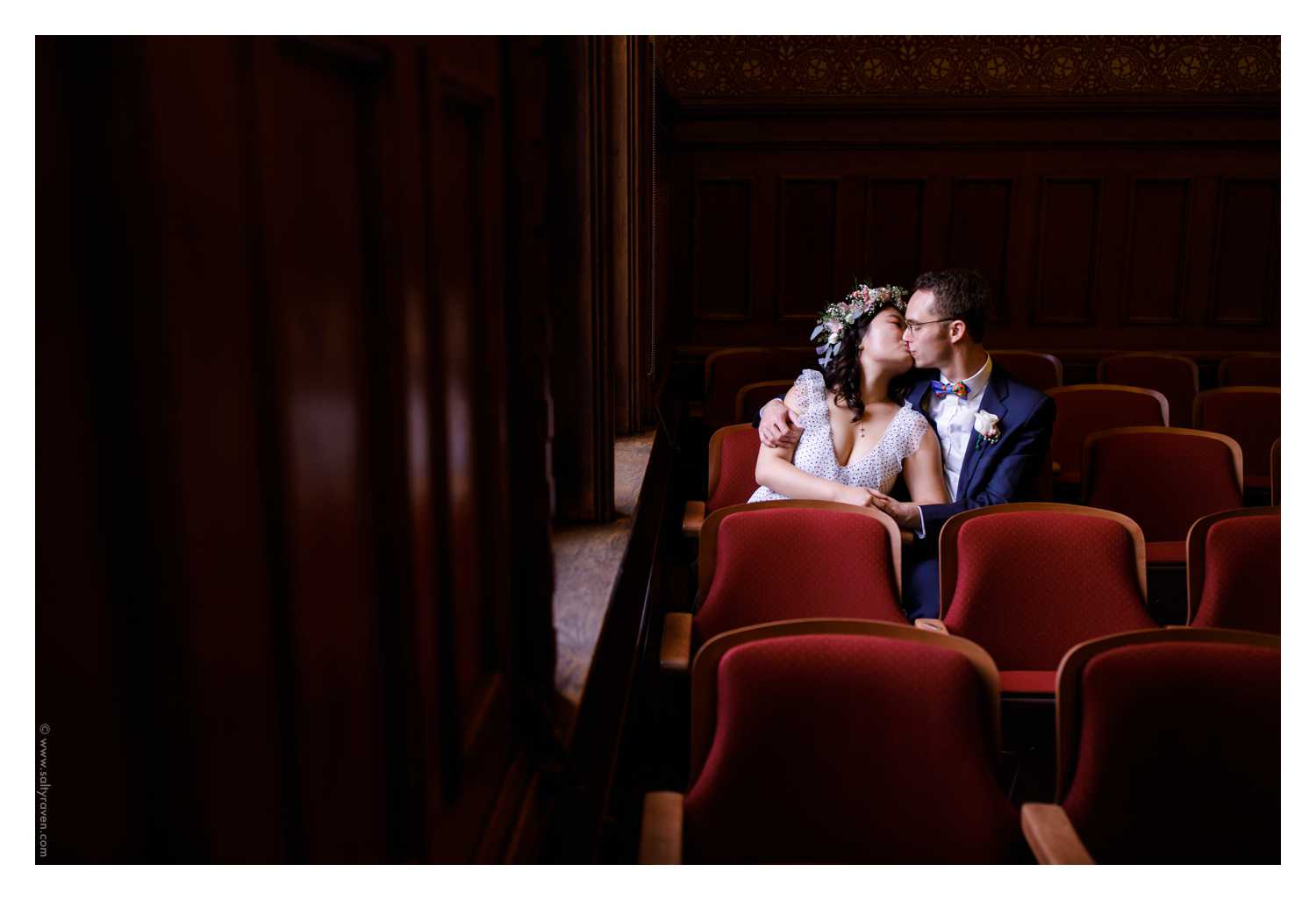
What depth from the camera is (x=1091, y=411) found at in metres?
4.90

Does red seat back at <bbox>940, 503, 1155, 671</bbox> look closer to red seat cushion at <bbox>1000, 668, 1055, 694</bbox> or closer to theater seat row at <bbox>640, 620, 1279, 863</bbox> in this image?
red seat cushion at <bbox>1000, 668, 1055, 694</bbox>

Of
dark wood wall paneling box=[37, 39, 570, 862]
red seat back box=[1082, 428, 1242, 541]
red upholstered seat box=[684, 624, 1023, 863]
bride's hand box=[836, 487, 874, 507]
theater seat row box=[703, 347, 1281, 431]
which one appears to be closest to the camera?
dark wood wall paneling box=[37, 39, 570, 862]

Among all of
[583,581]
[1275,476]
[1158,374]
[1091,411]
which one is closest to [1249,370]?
[1158,374]

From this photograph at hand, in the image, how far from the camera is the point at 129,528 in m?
0.65

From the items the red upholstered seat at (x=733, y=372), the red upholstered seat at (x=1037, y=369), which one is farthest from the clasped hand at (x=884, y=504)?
the red upholstered seat at (x=1037, y=369)

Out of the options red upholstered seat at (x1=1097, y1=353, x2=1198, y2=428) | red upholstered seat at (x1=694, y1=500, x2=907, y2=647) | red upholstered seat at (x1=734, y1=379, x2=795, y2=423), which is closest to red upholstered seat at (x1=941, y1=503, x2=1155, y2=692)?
red upholstered seat at (x1=694, y1=500, x2=907, y2=647)

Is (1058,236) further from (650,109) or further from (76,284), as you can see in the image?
(76,284)

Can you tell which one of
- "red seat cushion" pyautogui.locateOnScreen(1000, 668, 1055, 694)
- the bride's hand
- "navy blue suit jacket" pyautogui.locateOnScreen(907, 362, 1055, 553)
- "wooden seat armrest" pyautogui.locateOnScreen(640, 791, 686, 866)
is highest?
"navy blue suit jacket" pyautogui.locateOnScreen(907, 362, 1055, 553)

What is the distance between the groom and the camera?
10.0ft

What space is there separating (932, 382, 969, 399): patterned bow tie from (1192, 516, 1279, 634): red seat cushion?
843 millimetres

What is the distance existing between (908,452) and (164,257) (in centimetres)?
282

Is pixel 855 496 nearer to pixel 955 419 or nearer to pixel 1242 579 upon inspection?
pixel 955 419

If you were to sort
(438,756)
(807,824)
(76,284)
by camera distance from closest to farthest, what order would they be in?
(76,284) < (438,756) < (807,824)

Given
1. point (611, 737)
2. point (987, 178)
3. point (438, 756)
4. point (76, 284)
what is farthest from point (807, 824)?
point (987, 178)
